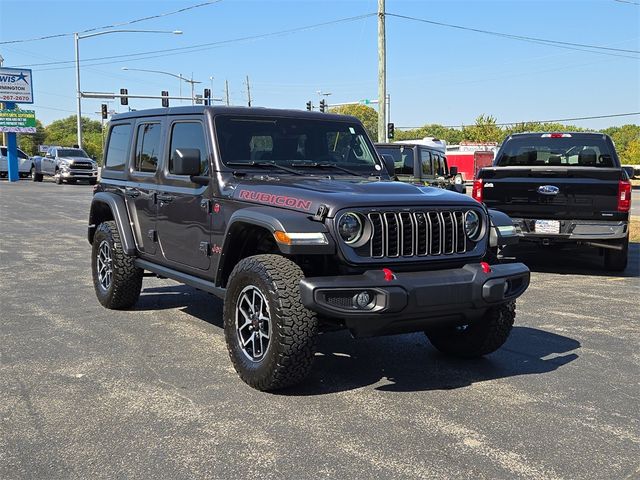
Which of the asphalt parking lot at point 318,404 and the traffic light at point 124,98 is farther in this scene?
the traffic light at point 124,98

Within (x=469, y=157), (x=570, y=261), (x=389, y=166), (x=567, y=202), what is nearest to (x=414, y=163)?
(x=570, y=261)

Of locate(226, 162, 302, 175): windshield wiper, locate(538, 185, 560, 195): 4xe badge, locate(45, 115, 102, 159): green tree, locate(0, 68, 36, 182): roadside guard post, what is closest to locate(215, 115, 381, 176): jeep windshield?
locate(226, 162, 302, 175): windshield wiper

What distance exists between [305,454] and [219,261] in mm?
1850

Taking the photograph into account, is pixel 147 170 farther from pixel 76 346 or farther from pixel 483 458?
pixel 483 458

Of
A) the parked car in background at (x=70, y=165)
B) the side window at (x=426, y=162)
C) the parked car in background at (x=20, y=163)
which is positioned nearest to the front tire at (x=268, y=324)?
the side window at (x=426, y=162)

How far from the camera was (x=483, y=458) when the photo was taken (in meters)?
3.45

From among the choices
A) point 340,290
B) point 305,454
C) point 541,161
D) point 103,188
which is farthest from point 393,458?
point 541,161

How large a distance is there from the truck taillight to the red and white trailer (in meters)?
36.6

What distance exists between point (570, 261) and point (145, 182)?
294 inches

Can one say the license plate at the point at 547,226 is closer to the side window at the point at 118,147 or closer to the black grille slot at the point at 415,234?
the black grille slot at the point at 415,234

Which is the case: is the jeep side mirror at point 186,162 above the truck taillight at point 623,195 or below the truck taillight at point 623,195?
above

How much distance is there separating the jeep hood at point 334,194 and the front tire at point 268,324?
42 centimetres

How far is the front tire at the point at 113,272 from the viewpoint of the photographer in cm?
654

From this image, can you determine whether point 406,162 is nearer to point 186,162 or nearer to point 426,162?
point 426,162
